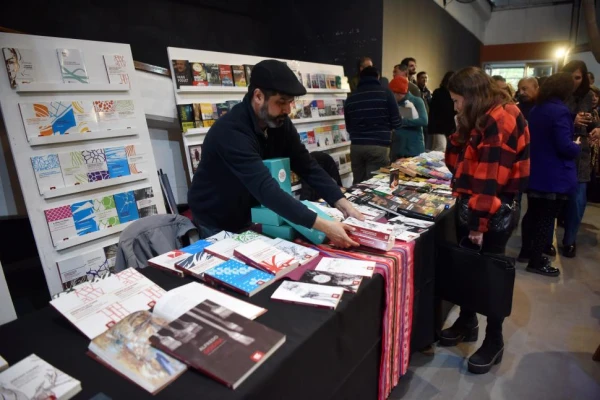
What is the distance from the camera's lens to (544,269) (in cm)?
293

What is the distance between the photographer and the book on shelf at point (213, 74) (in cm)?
322

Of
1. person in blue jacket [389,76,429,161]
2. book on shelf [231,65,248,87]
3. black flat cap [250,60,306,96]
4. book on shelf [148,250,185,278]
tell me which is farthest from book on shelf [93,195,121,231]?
person in blue jacket [389,76,429,161]

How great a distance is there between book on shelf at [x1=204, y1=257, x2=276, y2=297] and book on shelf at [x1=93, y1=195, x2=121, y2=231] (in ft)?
5.50

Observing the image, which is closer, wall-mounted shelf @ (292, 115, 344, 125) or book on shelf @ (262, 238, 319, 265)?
book on shelf @ (262, 238, 319, 265)

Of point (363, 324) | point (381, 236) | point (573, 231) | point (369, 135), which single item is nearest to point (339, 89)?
point (369, 135)

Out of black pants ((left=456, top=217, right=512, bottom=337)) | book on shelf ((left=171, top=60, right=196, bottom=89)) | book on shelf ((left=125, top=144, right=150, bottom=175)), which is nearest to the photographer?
black pants ((left=456, top=217, right=512, bottom=337))

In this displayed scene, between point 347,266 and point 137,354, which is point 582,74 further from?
point 137,354

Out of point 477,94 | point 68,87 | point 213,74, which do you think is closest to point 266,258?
point 477,94

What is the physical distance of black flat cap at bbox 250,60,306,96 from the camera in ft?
4.63

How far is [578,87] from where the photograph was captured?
2.90m

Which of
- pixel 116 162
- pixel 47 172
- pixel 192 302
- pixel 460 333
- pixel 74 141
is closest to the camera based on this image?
pixel 192 302

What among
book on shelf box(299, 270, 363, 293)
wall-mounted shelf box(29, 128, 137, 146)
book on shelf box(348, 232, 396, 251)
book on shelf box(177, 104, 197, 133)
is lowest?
book on shelf box(299, 270, 363, 293)

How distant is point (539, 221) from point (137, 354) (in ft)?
9.69

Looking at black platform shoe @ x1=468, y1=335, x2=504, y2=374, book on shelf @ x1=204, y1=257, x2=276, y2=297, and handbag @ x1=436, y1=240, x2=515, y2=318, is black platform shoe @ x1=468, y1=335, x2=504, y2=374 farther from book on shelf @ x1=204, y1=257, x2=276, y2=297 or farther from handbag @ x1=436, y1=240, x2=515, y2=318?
book on shelf @ x1=204, y1=257, x2=276, y2=297
